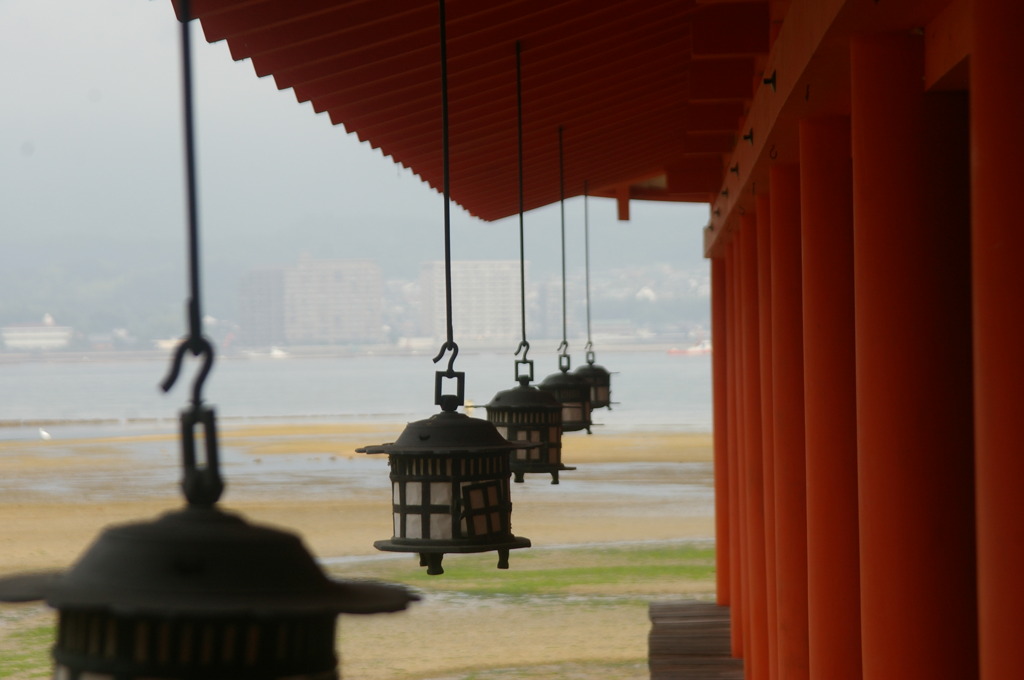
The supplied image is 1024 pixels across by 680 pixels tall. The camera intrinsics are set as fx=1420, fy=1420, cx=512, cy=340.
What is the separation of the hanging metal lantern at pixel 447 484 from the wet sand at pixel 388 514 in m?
3.61

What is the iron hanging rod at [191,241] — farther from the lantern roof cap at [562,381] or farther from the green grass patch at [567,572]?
the green grass patch at [567,572]

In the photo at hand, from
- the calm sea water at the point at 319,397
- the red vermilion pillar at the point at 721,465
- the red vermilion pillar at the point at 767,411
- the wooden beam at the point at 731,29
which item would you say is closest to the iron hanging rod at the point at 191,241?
the red vermilion pillar at the point at 767,411

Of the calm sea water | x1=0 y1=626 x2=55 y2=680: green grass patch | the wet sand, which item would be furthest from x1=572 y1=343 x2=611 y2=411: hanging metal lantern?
the calm sea water

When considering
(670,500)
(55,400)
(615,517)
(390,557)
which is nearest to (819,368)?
(390,557)

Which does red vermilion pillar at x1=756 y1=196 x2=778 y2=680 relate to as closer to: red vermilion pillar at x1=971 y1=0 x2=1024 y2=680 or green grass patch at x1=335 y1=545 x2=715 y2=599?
red vermilion pillar at x1=971 y1=0 x2=1024 y2=680

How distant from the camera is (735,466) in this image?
10.5 m

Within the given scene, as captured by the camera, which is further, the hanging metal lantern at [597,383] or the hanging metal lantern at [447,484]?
the hanging metal lantern at [597,383]

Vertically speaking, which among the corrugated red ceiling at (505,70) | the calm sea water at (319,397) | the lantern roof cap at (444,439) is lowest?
the calm sea water at (319,397)

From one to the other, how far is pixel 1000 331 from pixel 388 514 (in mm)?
22204

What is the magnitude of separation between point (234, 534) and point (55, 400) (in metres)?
101

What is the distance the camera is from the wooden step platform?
9.73 meters

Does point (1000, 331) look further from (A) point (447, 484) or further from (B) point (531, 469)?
(B) point (531, 469)

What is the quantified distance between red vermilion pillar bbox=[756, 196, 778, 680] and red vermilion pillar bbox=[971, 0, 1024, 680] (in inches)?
157

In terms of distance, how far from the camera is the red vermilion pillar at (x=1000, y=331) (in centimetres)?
277
